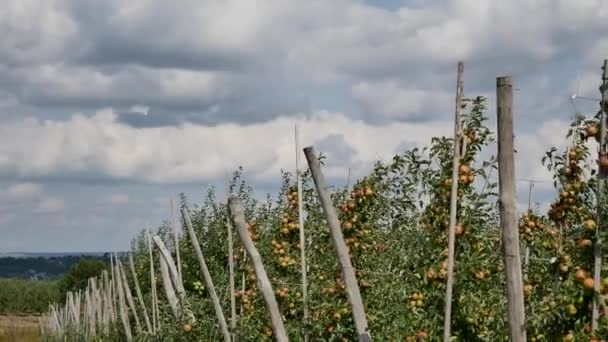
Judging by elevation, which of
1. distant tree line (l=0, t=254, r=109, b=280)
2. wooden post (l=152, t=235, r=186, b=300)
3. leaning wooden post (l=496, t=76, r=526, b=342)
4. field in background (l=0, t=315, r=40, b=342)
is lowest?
field in background (l=0, t=315, r=40, b=342)

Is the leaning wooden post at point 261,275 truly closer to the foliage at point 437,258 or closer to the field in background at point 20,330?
the foliage at point 437,258

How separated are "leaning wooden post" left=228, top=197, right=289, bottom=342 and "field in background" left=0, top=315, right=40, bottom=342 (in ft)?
101

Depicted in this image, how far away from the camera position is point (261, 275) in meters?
7.75

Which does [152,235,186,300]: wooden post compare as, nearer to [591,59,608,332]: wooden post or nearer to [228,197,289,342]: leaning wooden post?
[228,197,289,342]: leaning wooden post

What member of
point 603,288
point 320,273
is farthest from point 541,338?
point 320,273

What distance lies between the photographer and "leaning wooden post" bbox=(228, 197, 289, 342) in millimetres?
7426

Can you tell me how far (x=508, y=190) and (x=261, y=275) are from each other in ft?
11.9

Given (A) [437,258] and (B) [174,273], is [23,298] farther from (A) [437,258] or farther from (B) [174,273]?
(A) [437,258]

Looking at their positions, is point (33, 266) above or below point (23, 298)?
above

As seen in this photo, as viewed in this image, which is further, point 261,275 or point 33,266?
point 33,266

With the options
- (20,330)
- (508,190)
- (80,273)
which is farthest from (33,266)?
(508,190)

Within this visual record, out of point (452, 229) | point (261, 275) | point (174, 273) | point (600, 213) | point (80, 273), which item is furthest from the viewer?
point (80, 273)

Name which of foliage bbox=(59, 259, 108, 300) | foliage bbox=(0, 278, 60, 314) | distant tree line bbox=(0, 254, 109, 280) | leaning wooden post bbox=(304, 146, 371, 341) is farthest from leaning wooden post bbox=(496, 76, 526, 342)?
distant tree line bbox=(0, 254, 109, 280)

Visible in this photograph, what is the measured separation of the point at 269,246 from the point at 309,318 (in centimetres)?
310
